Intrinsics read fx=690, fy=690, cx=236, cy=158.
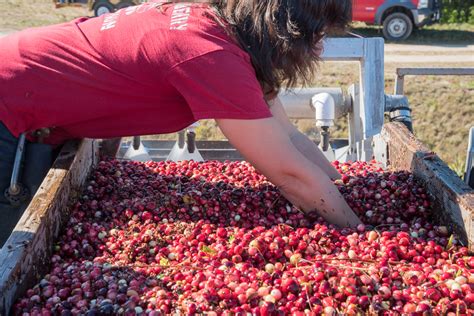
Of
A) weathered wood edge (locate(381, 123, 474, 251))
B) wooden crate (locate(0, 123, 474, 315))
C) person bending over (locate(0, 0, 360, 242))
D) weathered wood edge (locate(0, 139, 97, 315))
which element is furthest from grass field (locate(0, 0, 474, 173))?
weathered wood edge (locate(0, 139, 97, 315))

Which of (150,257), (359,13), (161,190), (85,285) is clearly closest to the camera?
(85,285)

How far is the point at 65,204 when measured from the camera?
2.68 metres

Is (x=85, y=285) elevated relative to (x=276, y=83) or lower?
lower

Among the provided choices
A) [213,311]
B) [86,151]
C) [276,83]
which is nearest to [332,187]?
[276,83]

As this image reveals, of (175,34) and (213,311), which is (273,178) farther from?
(213,311)

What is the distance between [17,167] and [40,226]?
61cm

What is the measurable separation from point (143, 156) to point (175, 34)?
7.69 feet

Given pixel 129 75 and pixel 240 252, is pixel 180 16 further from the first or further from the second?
pixel 240 252

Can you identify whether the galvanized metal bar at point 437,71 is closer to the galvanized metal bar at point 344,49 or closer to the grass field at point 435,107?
the galvanized metal bar at point 344,49

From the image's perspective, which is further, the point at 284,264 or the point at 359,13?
the point at 359,13

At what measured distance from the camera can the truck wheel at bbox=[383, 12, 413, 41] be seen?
1501 cm

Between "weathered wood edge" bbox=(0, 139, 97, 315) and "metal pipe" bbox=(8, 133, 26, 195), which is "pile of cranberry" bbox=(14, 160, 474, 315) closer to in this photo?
"weathered wood edge" bbox=(0, 139, 97, 315)

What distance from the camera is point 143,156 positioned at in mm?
4664

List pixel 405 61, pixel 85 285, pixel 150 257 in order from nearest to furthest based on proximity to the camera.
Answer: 1. pixel 85 285
2. pixel 150 257
3. pixel 405 61
